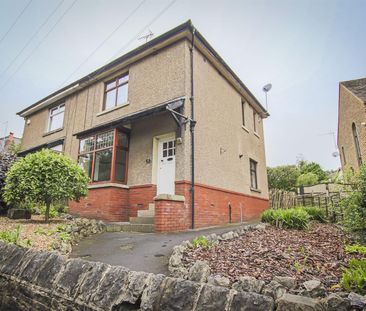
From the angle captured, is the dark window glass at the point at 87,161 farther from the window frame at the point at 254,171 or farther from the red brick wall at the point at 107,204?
the window frame at the point at 254,171

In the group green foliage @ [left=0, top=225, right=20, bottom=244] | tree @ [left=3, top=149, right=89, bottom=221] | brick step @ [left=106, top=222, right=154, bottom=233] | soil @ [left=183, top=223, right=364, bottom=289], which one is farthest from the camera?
brick step @ [left=106, top=222, right=154, bottom=233]

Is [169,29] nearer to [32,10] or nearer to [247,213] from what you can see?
[32,10]

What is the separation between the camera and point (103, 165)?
9203 millimetres

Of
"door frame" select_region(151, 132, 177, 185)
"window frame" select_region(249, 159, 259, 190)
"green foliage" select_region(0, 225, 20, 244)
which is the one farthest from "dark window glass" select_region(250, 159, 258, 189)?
"green foliage" select_region(0, 225, 20, 244)

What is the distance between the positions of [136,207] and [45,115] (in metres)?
10.4

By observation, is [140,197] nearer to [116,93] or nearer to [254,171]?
[116,93]

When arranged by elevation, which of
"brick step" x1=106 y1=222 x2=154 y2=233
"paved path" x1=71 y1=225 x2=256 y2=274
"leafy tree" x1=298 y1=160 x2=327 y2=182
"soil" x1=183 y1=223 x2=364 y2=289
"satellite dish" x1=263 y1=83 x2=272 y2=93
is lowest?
"paved path" x1=71 y1=225 x2=256 y2=274

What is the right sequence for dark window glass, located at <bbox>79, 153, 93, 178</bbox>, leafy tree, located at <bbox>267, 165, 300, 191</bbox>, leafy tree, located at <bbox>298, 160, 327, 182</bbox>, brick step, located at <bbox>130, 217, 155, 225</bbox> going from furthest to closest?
leafy tree, located at <bbox>298, 160, 327, 182</bbox>
leafy tree, located at <bbox>267, 165, 300, 191</bbox>
dark window glass, located at <bbox>79, 153, 93, 178</bbox>
brick step, located at <bbox>130, 217, 155, 225</bbox>

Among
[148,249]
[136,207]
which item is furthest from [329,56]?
[148,249]

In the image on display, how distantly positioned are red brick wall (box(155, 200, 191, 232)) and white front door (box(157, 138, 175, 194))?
1154mm

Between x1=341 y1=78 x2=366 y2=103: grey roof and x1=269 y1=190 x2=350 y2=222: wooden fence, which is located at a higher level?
x1=341 y1=78 x2=366 y2=103: grey roof

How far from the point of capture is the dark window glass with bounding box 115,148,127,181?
29.2 ft

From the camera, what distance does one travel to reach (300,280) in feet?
7.95

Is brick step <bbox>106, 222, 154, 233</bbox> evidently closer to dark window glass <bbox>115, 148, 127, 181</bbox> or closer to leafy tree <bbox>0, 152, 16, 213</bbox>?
dark window glass <bbox>115, 148, 127, 181</bbox>
